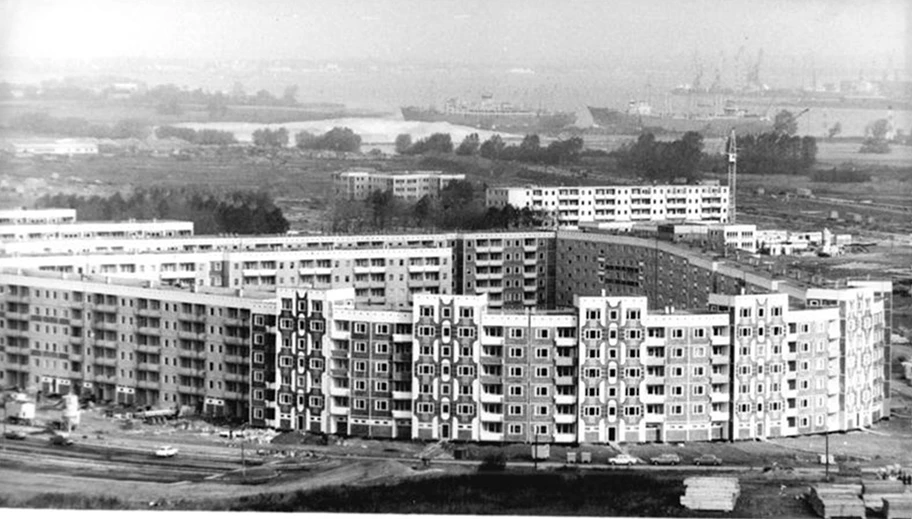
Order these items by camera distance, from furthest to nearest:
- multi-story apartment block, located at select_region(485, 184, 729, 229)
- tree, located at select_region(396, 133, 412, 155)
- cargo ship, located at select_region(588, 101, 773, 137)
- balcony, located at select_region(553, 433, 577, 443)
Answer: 1. tree, located at select_region(396, 133, 412, 155)
2. cargo ship, located at select_region(588, 101, 773, 137)
3. multi-story apartment block, located at select_region(485, 184, 729, 229)
4. balcony, located at select_region(553, 433, 577, 443)

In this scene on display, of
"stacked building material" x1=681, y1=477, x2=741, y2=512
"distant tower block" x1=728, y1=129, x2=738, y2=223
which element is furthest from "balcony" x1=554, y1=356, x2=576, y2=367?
"distant tower block" x1=728, y1=129, x2=738, y2=223

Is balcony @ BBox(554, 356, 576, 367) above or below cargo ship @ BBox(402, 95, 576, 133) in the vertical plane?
below

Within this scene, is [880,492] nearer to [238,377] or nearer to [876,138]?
[238,377]

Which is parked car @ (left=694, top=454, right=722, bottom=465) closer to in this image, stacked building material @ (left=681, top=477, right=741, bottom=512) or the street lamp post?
stacked building material @ (left=681, top=477, right=741, bottom=512)

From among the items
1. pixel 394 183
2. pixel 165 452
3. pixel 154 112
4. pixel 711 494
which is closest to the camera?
pixel 711 494

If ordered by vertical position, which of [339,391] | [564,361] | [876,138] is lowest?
[339,391]

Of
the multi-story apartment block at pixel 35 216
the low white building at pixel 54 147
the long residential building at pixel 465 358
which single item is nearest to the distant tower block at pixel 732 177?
the multi-story apartment block at pixel 35 216

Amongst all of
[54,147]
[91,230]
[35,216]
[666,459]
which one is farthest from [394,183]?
[666,459]
